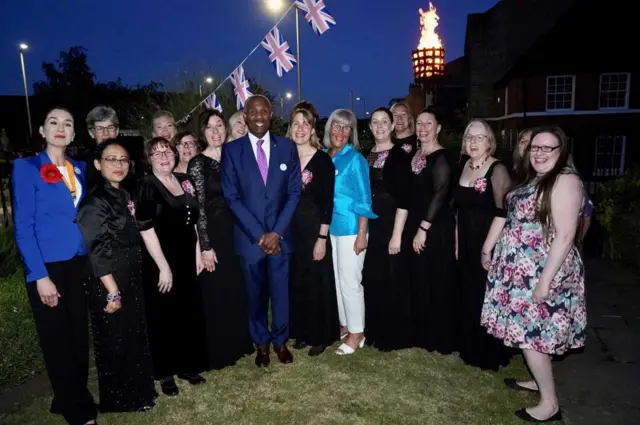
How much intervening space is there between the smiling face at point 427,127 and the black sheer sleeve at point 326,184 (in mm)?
938

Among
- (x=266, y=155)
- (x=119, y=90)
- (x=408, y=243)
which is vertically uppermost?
(x=119, y=90)

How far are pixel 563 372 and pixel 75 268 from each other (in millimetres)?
4510

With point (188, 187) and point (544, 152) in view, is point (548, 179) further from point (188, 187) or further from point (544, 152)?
point (188, 187)

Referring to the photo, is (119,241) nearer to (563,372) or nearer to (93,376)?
(93,376)

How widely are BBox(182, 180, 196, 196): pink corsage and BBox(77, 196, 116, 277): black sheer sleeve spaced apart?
0.80 metres

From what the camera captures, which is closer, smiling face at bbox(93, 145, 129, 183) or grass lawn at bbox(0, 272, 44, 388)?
smiling face at bbox(93, 145, 129, 183)

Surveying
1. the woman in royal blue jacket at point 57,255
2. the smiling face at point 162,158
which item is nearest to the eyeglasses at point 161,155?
the smiling face at point 162,158

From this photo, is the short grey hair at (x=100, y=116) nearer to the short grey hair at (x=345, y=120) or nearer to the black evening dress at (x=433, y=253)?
the short grey hair at (x=345, y=120)

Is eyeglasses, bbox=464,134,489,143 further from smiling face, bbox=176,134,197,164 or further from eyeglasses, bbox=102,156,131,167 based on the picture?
eyeglasses, bbox=102,156,131,167

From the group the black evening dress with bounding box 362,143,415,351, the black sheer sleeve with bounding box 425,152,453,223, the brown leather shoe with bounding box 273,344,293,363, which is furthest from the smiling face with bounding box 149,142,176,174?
the black sheer sleeve with bounding box 425,152,453,223

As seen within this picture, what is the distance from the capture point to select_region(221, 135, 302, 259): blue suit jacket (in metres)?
4.61

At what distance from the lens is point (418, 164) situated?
15.8ft

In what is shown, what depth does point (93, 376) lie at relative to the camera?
194 inches

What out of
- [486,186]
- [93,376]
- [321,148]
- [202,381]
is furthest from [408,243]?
[93,376]
